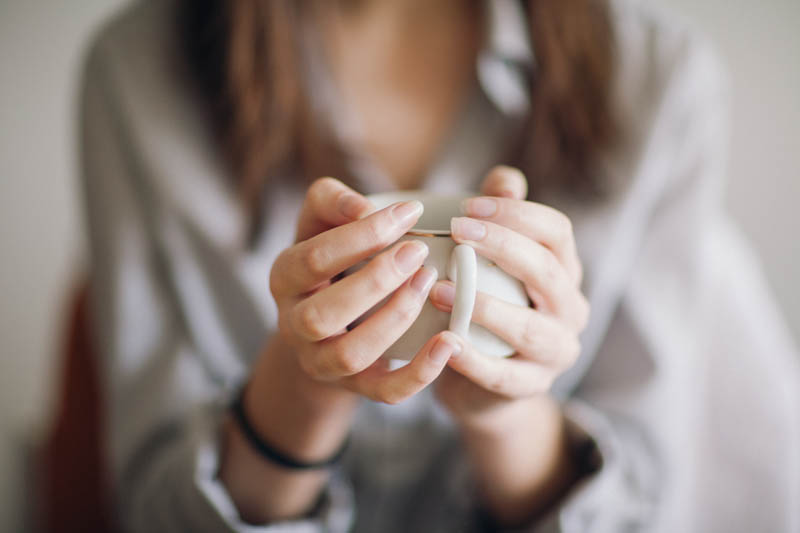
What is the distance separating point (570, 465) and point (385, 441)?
0.26 meters

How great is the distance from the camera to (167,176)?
743 mm

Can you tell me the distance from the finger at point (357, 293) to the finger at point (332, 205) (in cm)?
5

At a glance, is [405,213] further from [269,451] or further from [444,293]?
[269,451]

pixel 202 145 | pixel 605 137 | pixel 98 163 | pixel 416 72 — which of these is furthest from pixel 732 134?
pixel 98 163

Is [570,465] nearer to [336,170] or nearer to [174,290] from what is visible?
[336,170]

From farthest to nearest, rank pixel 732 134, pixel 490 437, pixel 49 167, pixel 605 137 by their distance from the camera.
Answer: pixel 49 167 → pixel 732 134 → pixel 605 137 → pixel 490 437

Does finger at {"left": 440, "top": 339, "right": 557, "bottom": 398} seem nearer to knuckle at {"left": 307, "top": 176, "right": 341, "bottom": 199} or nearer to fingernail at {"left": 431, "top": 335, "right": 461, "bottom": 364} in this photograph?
fingernail at {"left": 431, "top": 335, "right": 461, "bottom": 364}

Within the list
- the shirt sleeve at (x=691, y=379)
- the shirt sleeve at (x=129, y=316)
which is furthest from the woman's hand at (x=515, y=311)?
the shirt sleeve at (x=129, y=316)

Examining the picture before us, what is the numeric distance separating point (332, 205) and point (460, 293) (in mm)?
115

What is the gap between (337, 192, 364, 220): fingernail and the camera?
0.37m

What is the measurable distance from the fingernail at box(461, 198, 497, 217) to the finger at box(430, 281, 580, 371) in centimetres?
5

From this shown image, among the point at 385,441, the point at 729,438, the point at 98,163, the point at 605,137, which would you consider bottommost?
the point at 385,441

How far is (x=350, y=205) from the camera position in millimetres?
368

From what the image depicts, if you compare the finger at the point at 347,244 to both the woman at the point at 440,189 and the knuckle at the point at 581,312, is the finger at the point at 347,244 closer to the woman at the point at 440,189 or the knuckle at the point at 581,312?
the knuckle at the point at 581,312
